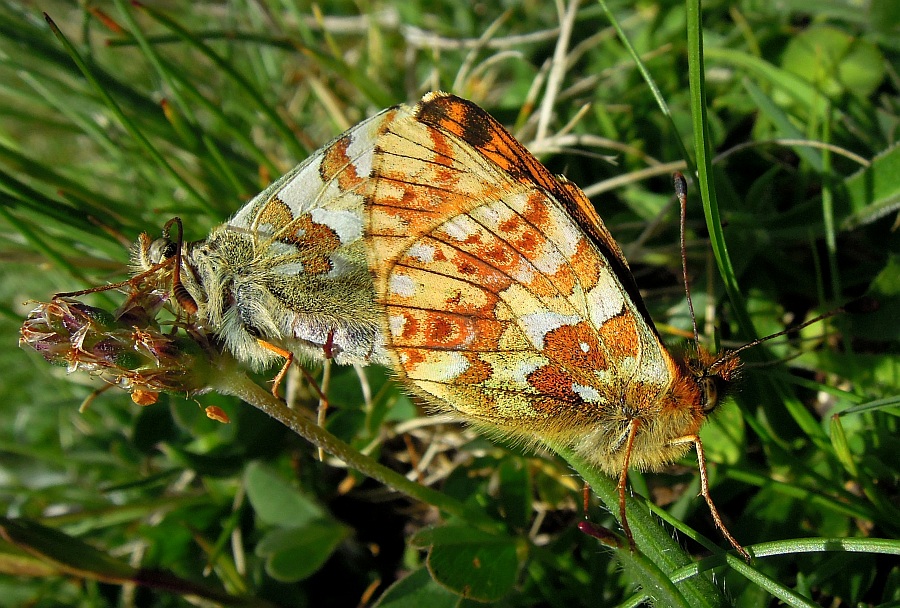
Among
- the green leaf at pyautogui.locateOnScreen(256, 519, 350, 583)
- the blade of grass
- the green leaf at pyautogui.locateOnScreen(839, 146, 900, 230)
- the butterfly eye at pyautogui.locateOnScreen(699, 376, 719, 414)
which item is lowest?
the green leaf at pyautogui.locateOnScreen(256, 519, 350, 583)

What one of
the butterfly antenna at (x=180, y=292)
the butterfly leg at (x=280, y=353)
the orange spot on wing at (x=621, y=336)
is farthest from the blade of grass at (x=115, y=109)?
the orange spot on wing at (x=621, y=336)

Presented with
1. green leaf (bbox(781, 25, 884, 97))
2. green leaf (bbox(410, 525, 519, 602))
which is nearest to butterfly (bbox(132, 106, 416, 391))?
green leaf (bbox(410, 525, 519, 602))

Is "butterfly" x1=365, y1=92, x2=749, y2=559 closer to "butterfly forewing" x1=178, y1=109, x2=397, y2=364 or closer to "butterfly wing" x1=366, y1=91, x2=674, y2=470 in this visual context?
"butterfly wing" x1=366, y1=91, x2=674, y2=470

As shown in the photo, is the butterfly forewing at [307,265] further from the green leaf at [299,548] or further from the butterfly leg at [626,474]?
the butterfly leg at [626,474]

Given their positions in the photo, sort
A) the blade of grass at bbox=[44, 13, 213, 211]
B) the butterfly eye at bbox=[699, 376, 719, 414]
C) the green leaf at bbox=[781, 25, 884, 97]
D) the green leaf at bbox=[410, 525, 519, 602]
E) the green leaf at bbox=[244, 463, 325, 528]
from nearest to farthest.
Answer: the butterfly eye at bbox=[699, 376, 719, 414], the green leaf at bbox=[410, 525, 519, 602], the blade of grass at bbox=[44, 13, 213, 211], the green leaf at bbox=[244, 463, 325, 528], the green leaf at bbox=[781, 25, 884, 97]

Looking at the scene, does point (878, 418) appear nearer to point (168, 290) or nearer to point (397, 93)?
point (168, 290)

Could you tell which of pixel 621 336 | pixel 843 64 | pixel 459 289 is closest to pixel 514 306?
pixel 459 289

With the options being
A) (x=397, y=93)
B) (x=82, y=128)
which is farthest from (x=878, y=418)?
(x=82, y=128)

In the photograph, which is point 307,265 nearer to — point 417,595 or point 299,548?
point 299,548
